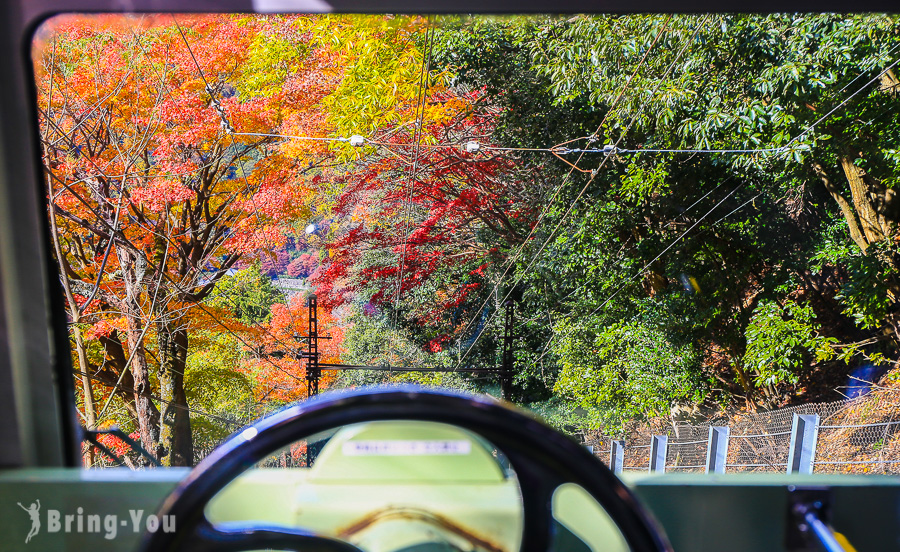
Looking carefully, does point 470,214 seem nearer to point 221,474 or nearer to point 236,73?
point 236,73

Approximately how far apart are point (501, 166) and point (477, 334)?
3.13ft

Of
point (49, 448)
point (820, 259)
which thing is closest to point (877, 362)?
point (820, 259)

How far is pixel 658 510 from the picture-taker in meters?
0.74

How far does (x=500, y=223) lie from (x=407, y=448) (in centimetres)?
263

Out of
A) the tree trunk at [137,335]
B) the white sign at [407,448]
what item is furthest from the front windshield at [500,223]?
the white sign at [407,448]

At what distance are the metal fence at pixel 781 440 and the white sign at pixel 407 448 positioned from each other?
1.67 meters

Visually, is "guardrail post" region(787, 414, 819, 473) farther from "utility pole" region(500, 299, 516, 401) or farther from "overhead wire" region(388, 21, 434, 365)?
"overhead wire" region(388, 21, 434, 365)

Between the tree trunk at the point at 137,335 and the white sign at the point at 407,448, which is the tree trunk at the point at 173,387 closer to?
the tree trunk at the point at 137,335

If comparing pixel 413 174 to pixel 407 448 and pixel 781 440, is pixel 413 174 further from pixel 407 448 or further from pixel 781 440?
pixel 407 448

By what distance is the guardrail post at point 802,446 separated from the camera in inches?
51.8

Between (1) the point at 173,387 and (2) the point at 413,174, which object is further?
(2) the point at 413,174

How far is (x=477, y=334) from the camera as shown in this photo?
305 cm

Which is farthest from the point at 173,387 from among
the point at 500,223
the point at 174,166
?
the point at 500,223
